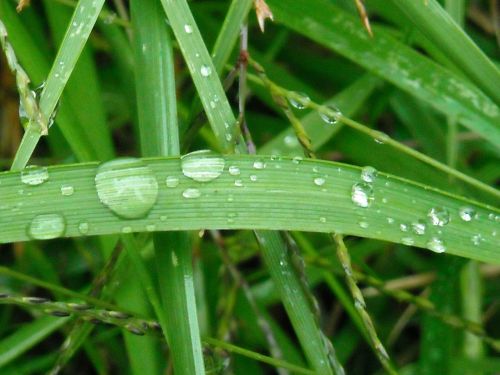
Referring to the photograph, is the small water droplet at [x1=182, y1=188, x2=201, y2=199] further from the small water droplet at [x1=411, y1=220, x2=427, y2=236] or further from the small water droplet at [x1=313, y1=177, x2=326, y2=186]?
the small water droplet at [x1=411, y1=220, x2=427, y2=236]

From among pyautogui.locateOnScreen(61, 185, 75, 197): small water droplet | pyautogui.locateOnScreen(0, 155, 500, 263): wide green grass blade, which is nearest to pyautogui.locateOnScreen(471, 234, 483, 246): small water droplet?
pyautogui.locateOnScreen(0, 155, 500, 263): wide green grass blade

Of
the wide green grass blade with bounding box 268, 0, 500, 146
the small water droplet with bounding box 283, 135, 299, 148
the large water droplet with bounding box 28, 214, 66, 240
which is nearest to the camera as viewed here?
the large water droplet with bounding box 28, 214, 66, 240

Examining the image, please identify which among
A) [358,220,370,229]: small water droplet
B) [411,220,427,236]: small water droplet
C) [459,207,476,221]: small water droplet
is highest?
[459,207,476,221]: small water droplet

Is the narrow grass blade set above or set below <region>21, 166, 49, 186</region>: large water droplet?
above

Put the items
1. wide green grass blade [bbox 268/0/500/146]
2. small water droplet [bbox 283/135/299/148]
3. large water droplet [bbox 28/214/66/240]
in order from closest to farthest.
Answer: large water droplet [bbox 28/214/66/240], wide green grass blade [bbox 268/0/500/146], small water droplet [bbox 283/135/299/148]

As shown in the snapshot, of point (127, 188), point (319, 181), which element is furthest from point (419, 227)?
point (127, 188)

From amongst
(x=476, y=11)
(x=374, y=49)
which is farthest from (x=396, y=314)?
(x=476, y=11)

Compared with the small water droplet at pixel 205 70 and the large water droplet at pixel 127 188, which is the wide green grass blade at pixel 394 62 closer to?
→ the small water droplet at pixel 205 70

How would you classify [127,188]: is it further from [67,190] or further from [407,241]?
[407,241]
